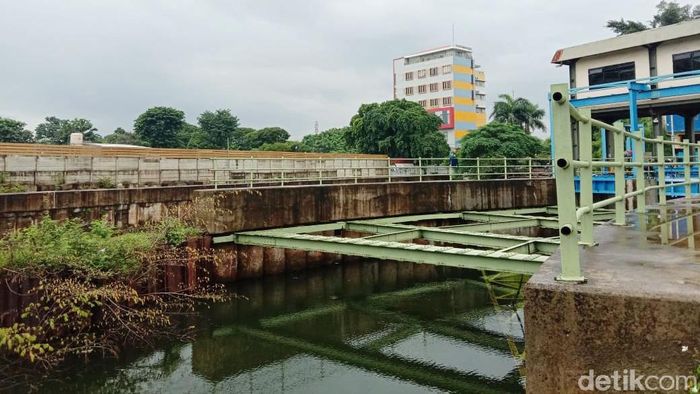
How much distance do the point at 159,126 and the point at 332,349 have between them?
52031 millimetres

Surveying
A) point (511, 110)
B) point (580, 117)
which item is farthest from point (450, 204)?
point (511, 110)

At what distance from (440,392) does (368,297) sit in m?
4.94

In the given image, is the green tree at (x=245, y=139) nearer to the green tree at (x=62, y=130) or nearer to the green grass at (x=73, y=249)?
the green tree at (x=62, y=130)

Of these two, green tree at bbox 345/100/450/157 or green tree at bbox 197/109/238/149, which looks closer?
green tree at bbox 345/100/450/157

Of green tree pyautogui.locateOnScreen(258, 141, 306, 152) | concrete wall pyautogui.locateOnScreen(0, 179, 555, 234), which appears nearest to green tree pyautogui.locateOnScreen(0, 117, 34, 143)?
green tree pyautogui.locateOnScreen(258, 141, 306, 152)

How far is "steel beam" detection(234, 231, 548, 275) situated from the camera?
6562 mm

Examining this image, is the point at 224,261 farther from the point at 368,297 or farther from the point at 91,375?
the point at 91,375

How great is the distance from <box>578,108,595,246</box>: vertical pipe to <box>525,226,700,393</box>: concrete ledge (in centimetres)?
98

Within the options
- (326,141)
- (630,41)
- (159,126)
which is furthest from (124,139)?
(630,41)

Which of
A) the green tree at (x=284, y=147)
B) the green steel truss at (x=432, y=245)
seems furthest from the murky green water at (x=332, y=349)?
the green tree at (x=284, y=147)

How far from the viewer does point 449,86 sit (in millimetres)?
70875

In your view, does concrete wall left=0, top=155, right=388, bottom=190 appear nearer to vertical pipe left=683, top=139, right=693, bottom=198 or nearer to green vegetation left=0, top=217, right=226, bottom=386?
green vegetation left=0, top=217, right=226, bottom=386

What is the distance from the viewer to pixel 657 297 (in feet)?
7.43

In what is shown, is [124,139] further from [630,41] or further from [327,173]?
[630,41]
